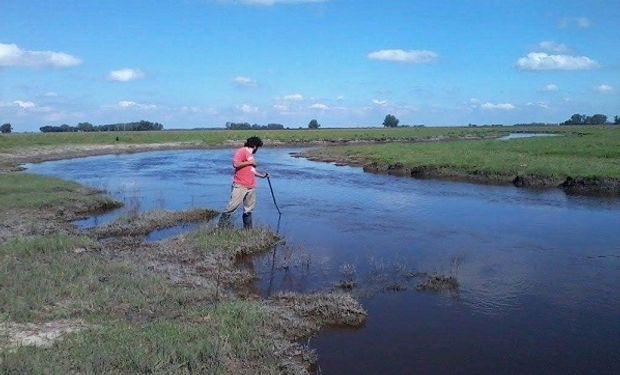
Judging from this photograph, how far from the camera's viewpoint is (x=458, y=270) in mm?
11320

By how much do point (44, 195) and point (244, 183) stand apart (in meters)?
10.5

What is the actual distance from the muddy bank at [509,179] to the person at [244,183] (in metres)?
16.1

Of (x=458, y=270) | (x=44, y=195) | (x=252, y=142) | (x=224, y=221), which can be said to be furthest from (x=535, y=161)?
(x=44, y=195)

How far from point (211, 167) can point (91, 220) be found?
887 inches

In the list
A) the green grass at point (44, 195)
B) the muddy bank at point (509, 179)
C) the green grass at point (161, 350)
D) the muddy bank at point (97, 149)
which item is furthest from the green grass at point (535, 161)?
the muddy bank at point (97, 149)

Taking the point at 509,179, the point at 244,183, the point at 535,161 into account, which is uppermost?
the point at 535,161

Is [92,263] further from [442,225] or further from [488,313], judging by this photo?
[442,225]

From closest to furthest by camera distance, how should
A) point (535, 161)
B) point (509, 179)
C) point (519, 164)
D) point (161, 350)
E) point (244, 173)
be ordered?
point (161, 350), point (244, 173), point (509, 179), point (519, 164), point (535, 161)

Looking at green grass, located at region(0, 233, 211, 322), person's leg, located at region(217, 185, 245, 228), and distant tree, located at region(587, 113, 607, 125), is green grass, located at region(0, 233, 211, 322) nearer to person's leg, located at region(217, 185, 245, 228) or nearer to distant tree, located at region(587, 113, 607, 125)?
person's leg, located at region(217, 185, 245, 228)

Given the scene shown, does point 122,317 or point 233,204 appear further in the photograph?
point 233,204

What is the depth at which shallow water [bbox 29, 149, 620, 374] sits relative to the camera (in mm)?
7523

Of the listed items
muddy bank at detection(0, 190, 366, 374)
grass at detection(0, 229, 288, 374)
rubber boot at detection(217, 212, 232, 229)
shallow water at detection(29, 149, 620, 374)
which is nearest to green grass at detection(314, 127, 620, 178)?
shallow water at detection(29, 149, 620, 374)

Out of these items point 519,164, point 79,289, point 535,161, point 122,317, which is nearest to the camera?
point 122,317

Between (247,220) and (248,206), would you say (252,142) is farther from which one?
(247,220)
